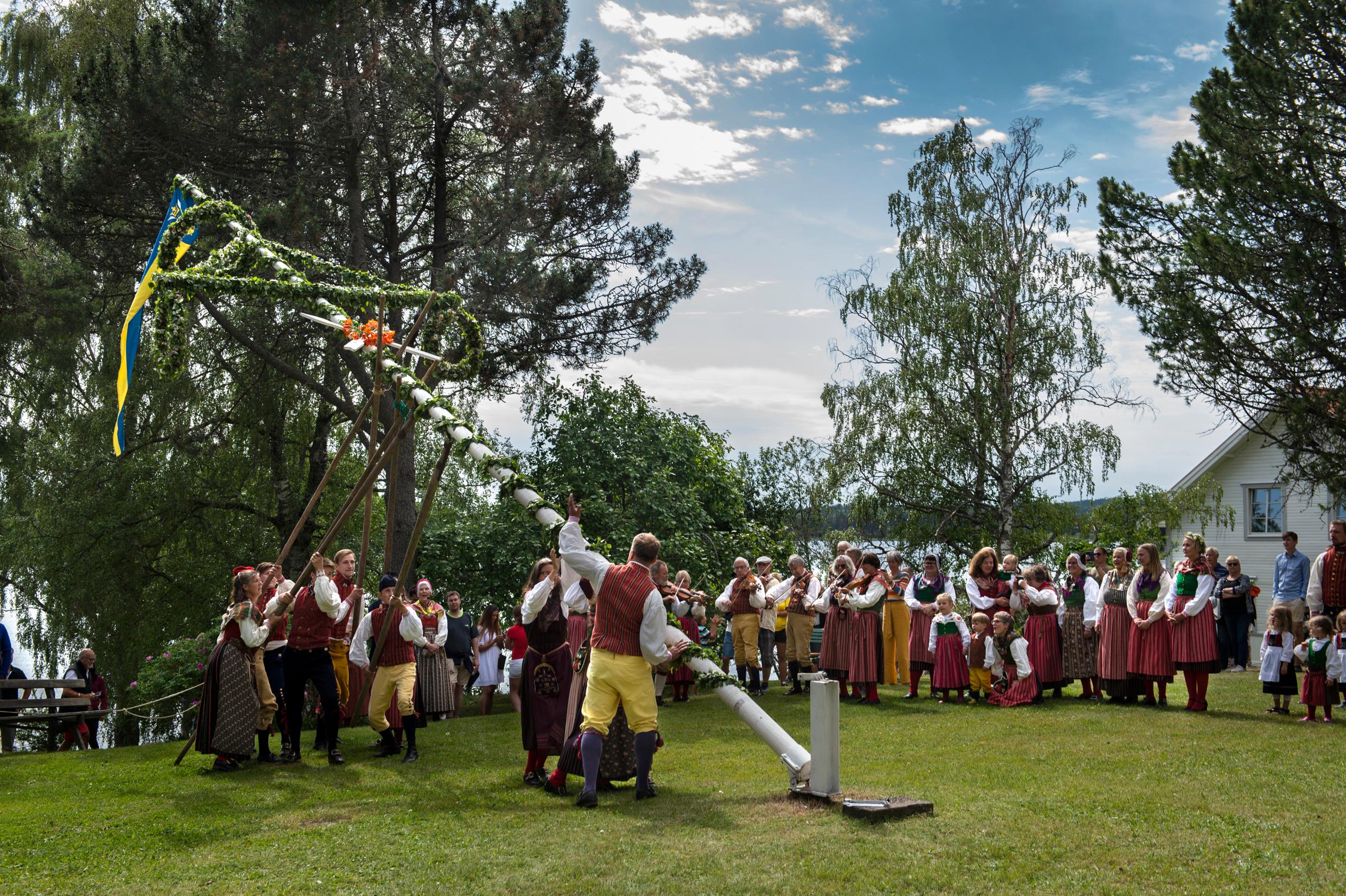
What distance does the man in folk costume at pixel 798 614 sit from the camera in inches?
554

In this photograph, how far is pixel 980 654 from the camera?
40.4 ft

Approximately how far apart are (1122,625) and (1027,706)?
1.35 metres

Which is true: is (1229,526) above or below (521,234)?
below

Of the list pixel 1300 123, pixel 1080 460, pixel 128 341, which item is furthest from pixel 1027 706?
pixel 1080 460

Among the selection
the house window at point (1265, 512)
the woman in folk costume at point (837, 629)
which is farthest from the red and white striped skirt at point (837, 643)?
the house window at point (1265, 512)

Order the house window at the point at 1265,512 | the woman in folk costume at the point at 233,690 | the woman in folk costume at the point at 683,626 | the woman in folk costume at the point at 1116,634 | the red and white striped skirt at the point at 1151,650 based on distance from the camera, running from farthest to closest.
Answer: the house window at the point at 1265,512 → the woman in folk costume at the point at 1116,634 → the red and white striped skirt at the point at 1151,650 → the woman in folk costume at the point at 683,626 → the woman in folk costume at the point at 233,690

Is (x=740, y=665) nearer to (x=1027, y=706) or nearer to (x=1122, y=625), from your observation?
(x=1027, y=706)

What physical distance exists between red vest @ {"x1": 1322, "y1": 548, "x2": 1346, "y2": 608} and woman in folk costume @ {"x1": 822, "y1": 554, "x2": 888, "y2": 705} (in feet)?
15.1

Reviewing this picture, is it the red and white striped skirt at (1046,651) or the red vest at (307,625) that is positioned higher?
the red vest at (307,625)

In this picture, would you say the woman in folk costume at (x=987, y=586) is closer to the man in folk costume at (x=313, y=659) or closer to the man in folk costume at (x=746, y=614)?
the man in folk costume at (x=746, y=614)

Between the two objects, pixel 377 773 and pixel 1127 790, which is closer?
pixel 1127 790

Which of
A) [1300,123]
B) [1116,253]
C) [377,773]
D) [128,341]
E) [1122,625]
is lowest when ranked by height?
[377,773]

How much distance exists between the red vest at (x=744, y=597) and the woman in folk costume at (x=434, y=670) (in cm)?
388

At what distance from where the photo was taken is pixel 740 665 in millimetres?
14188
